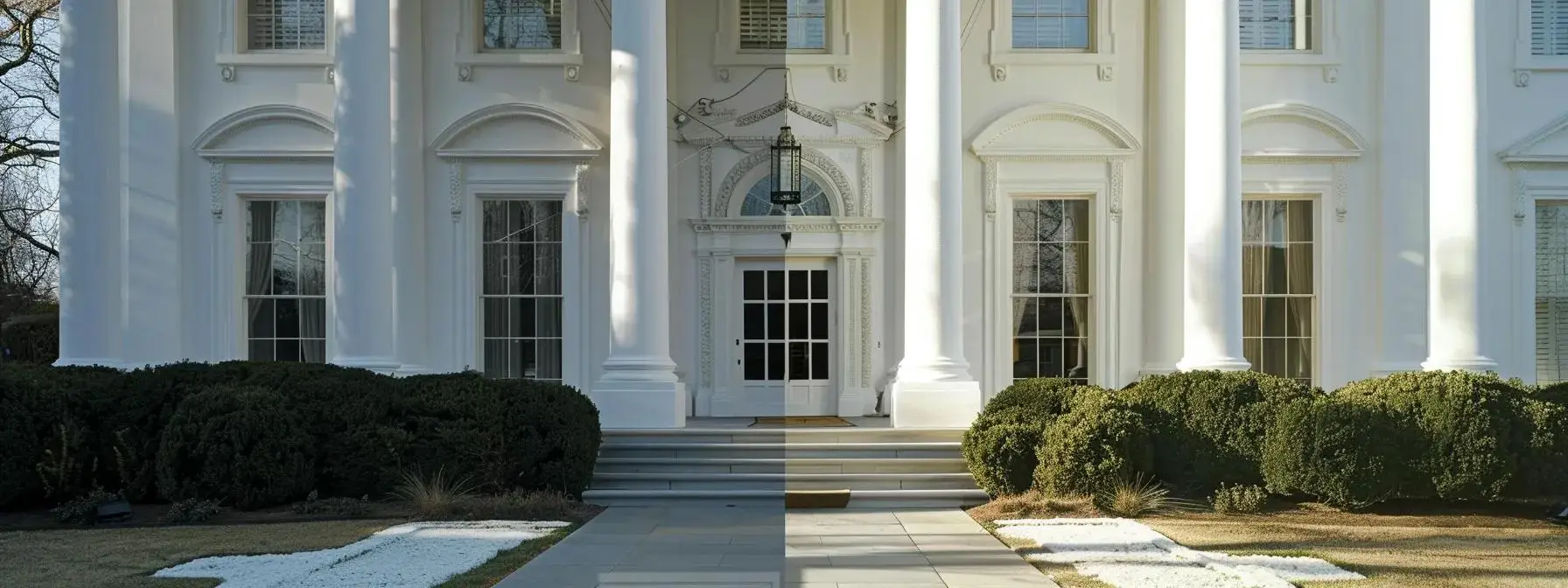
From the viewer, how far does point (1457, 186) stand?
16.7 meters

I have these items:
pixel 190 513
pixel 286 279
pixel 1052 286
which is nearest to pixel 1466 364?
pixel 1052 286

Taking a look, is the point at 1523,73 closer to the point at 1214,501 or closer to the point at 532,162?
the point at 1214,501

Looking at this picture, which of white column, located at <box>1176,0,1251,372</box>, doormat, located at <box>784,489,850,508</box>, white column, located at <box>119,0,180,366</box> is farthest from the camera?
white column, located at <box>119,0,180,366</box>

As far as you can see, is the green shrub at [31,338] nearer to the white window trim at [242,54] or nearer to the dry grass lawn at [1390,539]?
the white window trim at [242,54]

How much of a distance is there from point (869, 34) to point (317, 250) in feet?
27.1

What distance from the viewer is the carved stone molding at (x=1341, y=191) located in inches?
739

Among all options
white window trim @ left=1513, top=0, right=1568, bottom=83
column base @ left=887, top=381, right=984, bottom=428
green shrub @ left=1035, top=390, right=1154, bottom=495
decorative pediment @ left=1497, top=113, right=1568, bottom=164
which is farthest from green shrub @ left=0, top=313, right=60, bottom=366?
white window trim @ left=1513, top=0, right=1568, bottom=83

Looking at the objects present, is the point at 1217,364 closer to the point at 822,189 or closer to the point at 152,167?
the point at 822,189

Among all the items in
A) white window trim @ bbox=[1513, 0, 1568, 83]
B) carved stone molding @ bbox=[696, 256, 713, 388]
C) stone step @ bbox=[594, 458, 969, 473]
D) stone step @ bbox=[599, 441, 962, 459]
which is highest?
white window trim @ bbox=[1513, 0, 1568, 83]

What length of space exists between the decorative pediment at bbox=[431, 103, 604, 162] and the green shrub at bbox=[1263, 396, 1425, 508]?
9722 millimetres

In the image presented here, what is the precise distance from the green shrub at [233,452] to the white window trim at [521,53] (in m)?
6.66

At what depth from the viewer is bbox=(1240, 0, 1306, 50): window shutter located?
62.6ft

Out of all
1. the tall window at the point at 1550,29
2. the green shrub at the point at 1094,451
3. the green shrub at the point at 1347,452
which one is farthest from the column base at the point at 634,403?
the tall window at the point at 1550,29

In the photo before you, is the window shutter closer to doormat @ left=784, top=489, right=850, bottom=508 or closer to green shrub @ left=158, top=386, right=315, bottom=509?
doormat @ left=784, top=489, right=850, bottom=508
